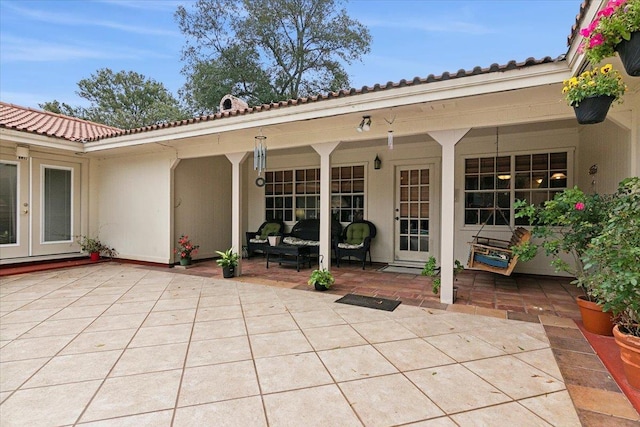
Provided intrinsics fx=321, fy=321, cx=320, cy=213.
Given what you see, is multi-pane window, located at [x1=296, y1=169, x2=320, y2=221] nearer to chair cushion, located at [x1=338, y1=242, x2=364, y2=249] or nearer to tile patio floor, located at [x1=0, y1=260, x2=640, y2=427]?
chair cushion, located at [x1=338, y1=242, x2=364, y2=249]

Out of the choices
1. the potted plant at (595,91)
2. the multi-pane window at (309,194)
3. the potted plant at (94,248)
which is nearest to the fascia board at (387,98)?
the potted plant at (595,91)

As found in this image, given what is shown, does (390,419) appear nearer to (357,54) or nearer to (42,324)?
(42,324)

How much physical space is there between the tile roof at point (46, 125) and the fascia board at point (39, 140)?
64 millimetres

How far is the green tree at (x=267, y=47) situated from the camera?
12953mm

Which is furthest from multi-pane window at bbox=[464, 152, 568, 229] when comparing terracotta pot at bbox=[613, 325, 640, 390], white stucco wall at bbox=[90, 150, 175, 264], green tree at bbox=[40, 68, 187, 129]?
green tree at bbox=[40, 68, 187, 129]

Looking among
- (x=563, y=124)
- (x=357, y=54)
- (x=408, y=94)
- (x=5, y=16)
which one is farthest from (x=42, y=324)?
(x=357, y=54)

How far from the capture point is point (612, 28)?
1910 millimetres

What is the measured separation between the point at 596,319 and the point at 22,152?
354 inches

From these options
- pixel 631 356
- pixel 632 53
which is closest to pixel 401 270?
pixel 631 356

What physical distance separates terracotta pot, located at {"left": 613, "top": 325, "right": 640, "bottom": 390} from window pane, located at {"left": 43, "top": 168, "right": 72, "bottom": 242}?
346 inches

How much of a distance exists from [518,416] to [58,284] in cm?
607

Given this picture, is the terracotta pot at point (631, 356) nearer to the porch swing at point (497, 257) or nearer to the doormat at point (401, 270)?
the porch swing at point (497, 257)

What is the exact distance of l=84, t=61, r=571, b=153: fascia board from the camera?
306 cm

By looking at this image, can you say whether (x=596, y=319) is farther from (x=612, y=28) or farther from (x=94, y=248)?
(x=94, y=248)
